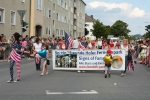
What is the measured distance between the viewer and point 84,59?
15.5 m

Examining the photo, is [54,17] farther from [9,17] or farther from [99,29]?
[99,29]

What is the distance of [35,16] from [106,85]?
32522 millimetres

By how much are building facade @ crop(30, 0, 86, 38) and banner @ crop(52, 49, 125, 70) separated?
84.4 ft

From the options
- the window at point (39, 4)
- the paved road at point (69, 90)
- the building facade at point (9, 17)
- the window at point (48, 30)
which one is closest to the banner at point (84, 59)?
the paved road at point (69, 90)

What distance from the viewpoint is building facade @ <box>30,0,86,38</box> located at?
4281 cm

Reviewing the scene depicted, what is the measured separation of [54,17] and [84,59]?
137 ft

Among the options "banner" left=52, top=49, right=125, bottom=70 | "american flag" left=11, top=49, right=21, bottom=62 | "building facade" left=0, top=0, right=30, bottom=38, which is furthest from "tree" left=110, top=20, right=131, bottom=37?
"american flag" left=11, top=49, right=21, bottom=62

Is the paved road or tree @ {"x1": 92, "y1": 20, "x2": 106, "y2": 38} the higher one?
tree @ {"x1": 92, "y1": 20, "x2": 106, "y2": 38}

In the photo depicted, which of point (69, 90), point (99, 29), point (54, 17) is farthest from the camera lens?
point (99, 29)

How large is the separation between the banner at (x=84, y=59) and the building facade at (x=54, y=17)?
2573cm

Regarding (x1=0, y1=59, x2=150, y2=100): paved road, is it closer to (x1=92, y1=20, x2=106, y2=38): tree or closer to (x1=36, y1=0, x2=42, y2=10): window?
(x1=36, y1=0, x2=42, y2=10): window

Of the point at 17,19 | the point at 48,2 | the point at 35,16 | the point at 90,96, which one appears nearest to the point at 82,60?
the point at 90,96

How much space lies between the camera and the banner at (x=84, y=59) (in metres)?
15.0

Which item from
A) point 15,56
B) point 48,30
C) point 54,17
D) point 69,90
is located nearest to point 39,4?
point 48,30
